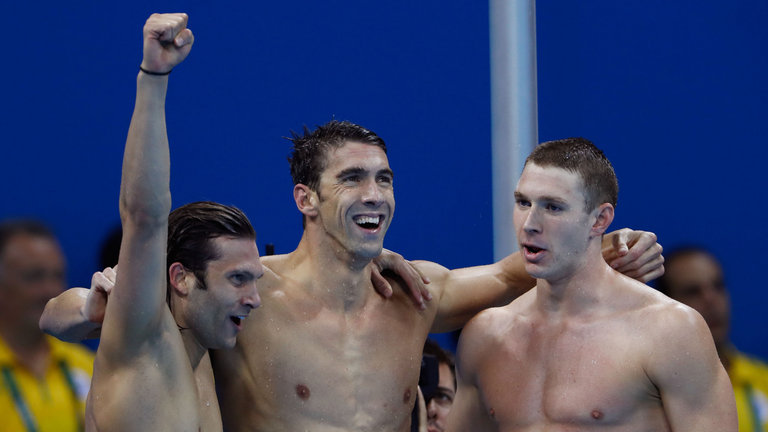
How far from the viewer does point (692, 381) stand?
2.55m

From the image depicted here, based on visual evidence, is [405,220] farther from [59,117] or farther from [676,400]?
[676,400]

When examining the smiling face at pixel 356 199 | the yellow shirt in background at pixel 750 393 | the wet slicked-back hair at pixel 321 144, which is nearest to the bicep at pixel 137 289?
the smiling face at pixel 356 199

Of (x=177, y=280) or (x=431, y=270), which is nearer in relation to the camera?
(x=177, y=280)

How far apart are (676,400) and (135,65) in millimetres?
2463

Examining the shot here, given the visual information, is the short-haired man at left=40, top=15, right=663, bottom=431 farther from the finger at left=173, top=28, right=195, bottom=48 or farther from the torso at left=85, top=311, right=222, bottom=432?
the finger at left=173, top=28, right=195, bottom=48

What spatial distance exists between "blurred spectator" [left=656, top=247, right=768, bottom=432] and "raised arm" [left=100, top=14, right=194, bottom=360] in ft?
8.78

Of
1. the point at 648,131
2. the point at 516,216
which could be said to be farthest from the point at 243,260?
the point at 648,131

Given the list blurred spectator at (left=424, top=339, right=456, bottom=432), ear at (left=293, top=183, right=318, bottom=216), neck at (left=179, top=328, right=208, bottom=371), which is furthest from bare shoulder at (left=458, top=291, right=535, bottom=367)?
blurred spectator at (left=424, top=339, right=456, bottom=432)

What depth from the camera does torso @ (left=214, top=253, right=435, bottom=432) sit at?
9.39ft

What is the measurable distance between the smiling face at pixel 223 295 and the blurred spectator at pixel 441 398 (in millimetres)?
1761

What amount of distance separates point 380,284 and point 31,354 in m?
1.14

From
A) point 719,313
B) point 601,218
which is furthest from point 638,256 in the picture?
point 719,313

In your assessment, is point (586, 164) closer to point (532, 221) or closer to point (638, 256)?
point (532, 221)

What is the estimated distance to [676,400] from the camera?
257cm
